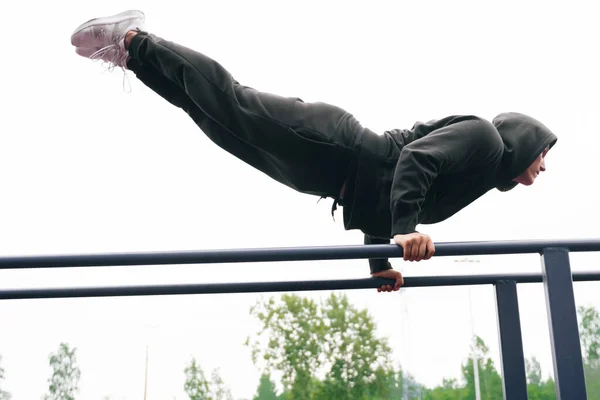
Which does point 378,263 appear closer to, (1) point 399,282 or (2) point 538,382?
(1) point 399,282

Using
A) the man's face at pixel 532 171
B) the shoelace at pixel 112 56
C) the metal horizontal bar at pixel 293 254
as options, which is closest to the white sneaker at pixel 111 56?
the shoelace at pixel 112 56

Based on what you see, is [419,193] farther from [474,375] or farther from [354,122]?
[474,375]

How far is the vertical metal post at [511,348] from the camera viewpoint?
1419 millimetres

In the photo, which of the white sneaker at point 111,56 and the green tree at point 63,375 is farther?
the green tree at point 63,375

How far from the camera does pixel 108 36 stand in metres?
1.52

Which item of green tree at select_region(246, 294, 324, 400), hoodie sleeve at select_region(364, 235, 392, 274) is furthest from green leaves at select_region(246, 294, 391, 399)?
hoodie sleeve at select_region(364, 235, 392, 274)

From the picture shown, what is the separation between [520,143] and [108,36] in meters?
1.06

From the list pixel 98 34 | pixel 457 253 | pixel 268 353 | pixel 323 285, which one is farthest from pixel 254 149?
pixel 268 353

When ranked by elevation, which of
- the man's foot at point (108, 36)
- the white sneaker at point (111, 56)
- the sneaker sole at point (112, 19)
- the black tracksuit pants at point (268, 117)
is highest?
the sneaker sole at point (112, 19)

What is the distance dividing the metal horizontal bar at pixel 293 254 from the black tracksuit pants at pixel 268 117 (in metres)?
0.34

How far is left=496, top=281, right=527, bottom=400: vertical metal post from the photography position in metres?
1.42

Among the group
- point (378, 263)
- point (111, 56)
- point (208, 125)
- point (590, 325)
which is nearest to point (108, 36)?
point (111, 56)

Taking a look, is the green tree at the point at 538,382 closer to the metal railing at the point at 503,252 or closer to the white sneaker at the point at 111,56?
the metal railing at the point at 503,252

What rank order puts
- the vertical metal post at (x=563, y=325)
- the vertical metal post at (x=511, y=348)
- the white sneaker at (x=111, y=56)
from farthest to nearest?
the white sneaker at (x=111, y=56), the vertical metal post at (x=511, y=348), the vertical metal post at (x=563, y=325)
